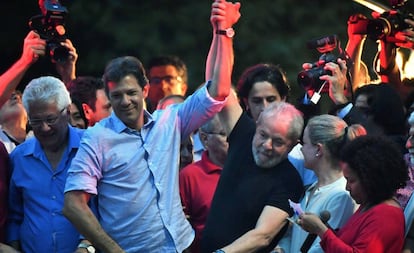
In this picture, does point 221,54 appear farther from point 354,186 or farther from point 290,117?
point 354,186

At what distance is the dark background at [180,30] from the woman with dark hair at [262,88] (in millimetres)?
4922

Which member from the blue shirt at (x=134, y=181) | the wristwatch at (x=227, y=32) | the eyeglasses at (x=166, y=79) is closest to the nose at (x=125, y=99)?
the blue shirt at (x=134, y=181)

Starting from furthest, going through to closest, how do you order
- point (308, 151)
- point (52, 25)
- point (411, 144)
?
point (52, 25) → point (308, 151) → point (411, 144)

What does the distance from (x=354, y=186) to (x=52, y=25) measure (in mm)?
2498

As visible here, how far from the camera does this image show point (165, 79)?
11609 mm

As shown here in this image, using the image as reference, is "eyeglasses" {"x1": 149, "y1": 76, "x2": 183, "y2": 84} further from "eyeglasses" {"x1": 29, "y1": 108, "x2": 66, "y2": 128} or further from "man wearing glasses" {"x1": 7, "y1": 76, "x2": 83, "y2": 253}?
"eyeglasses" {"x1": 29, "y1": 108, "x2": 66, "y2": 128}

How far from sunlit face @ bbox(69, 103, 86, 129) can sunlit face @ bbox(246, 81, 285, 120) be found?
113cm

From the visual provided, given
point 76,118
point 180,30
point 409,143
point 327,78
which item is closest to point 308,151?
point 409,143

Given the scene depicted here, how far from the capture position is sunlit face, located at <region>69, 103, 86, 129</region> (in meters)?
9.62

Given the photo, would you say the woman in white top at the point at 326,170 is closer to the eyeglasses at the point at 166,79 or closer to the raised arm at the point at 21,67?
the raised arm at the point at 21,67

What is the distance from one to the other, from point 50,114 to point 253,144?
1.15 m

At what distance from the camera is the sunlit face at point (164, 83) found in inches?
455

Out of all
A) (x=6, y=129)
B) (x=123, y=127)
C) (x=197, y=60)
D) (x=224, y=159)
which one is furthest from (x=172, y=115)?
(x=197, y=60)

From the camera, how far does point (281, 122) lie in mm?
8375
